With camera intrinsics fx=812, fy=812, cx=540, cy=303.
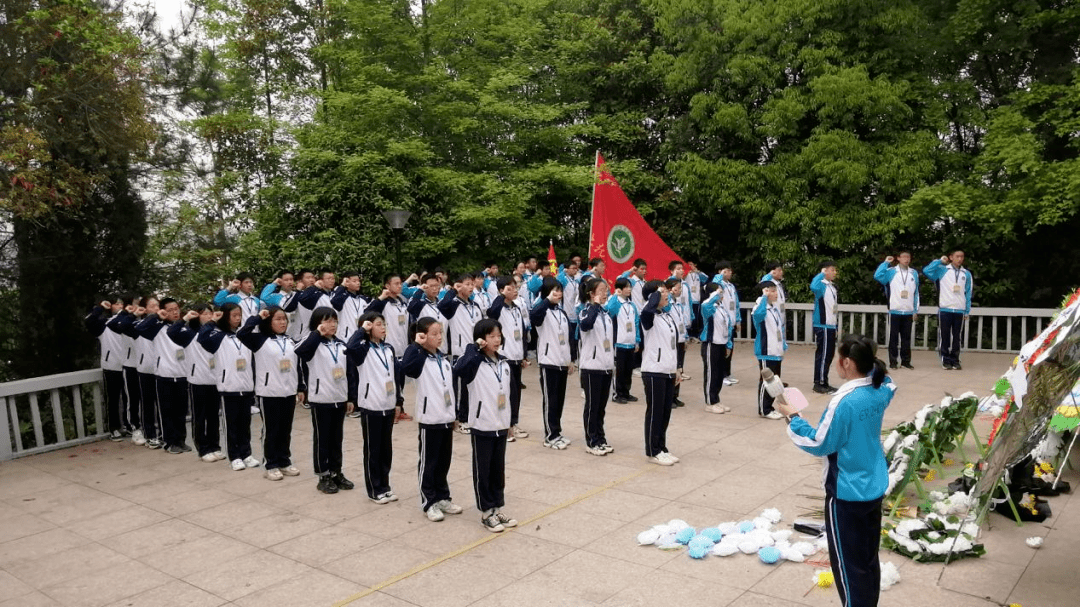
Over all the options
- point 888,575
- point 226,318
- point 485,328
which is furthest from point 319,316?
point 888,575

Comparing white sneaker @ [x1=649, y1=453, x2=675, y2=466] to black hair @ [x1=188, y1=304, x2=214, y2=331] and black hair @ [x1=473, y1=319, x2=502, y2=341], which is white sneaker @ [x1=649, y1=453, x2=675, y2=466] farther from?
black hair @ [x1=188, y1=304, x2=214, y2=331]

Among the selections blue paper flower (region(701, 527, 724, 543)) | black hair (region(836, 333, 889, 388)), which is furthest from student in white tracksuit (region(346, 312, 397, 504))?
black hair (region(836, 333, 889, 388))

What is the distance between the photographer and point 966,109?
1551cm

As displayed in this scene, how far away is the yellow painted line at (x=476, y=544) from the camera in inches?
203

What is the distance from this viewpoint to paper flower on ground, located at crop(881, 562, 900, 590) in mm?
4951

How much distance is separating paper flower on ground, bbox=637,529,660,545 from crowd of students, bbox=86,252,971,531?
3.43ft

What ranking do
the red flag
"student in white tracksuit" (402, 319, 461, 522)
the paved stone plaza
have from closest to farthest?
the paved stone plaza < "student in white tracksuit" (402, 319, 461, 522) < the red flag

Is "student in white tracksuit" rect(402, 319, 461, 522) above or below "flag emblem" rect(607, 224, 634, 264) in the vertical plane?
below

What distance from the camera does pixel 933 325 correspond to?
49.7 ft

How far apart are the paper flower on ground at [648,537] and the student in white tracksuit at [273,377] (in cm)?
375

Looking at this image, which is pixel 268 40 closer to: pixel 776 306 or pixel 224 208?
pixel 224 208

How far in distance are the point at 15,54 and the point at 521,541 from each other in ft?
27.5

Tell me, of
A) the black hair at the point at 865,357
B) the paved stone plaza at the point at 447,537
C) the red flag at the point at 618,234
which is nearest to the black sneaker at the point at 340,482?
the paved stone plaza at the point at 447,537

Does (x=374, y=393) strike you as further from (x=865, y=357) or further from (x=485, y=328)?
(x=865, y=357)
